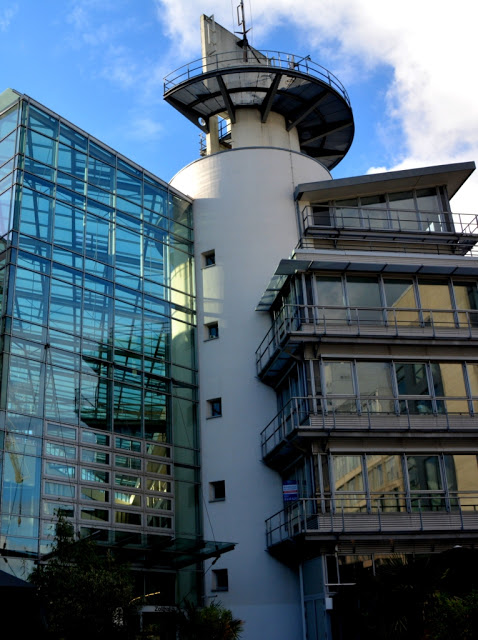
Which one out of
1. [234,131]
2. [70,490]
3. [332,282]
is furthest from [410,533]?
[234,131]

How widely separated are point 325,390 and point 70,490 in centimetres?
988

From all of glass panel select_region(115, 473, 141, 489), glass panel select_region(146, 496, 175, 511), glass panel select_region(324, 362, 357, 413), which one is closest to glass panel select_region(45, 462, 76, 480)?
glass panel select_region(115, 473, 141, 489)

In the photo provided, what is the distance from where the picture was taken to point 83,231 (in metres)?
31.9

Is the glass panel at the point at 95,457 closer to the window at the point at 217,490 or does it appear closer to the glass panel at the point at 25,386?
the glass panel at the point at 25,386

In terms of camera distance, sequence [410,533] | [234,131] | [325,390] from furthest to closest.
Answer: [234,131]
[325,390]
[410,533]

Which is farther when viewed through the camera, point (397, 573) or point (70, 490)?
point (70, 490)

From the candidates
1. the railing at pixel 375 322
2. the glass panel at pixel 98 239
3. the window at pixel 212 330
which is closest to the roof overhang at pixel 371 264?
the railing at pixel 375 322

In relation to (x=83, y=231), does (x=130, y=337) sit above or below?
below

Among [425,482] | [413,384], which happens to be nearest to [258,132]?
[413,384]

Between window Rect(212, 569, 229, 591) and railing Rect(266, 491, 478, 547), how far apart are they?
Answer: 4.18m

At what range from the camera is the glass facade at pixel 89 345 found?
27078 mm

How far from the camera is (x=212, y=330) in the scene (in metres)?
35.8

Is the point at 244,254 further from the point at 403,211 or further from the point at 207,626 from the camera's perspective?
the point at 207,626

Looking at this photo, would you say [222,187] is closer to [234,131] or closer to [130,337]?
[234,131]
